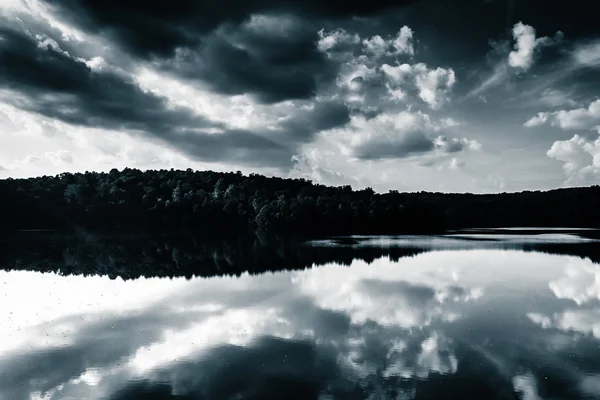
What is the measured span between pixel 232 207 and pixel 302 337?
127431 mm

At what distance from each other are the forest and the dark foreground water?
87.0 meters

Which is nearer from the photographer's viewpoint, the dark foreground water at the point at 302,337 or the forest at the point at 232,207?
the dark foreground water at the point at 302,337

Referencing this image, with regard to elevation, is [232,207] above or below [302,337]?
above

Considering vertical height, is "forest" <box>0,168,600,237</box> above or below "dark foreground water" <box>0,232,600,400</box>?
above

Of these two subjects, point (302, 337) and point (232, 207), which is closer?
point (302, 337)

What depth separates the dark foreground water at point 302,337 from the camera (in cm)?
1530

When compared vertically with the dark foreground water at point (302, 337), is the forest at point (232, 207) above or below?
above

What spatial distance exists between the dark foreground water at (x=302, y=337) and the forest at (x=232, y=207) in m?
87.0

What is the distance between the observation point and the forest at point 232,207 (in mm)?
136000

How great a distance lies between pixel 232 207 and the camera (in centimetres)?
14650

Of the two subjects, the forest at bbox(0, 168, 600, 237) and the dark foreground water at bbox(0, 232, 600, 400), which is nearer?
the dark foreground water at bbox(0, 232, 600, 400)

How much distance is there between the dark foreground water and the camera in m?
15.3

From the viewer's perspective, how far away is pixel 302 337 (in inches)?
836

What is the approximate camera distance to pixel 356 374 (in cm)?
1622
